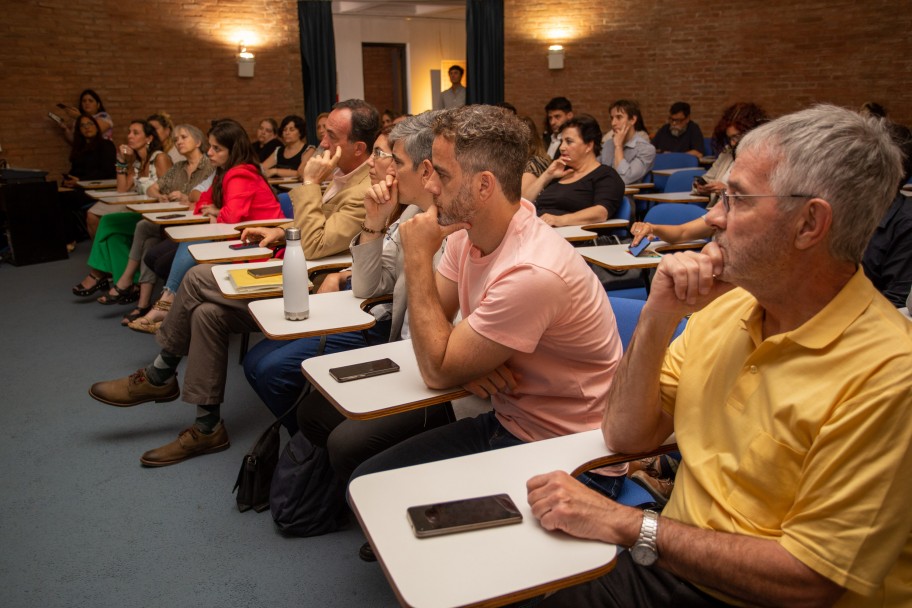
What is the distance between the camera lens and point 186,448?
286 centimetres

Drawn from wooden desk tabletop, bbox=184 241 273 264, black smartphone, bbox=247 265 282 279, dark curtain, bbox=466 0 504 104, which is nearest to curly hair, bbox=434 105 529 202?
black smartphone, bbox=247 265 282 279

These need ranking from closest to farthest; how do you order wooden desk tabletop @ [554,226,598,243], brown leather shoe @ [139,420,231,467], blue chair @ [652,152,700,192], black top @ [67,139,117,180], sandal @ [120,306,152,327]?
1. brown leather shoe @ [139,420,231,467]
2. wooden desk tabletop @ [554,226,598,243]
3. sandal @ [120,306,152,327]
4. blue chair @ [652,152,700,192]
5. black top @ [67,139,117,180]

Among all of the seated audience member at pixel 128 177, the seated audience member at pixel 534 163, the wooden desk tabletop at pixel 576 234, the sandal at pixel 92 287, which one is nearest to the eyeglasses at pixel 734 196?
the wooden desk tabletop at pixel 576 234

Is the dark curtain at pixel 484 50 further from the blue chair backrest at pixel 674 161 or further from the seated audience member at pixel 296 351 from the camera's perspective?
the seated audience member at pixel 296 351

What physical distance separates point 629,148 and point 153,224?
3.91 m

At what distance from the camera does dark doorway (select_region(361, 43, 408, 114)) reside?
13.5 metres

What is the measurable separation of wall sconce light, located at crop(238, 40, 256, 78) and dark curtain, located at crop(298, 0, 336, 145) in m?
0.83

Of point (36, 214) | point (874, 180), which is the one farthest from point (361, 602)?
point (36, 214)

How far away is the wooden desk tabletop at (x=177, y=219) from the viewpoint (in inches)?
168

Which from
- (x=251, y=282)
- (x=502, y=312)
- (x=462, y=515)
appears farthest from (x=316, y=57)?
(x=462, y=515)

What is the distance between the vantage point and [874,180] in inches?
41.4

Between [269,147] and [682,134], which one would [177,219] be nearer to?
[269,147]

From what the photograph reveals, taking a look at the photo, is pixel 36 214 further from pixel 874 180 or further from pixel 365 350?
pixel 874 180

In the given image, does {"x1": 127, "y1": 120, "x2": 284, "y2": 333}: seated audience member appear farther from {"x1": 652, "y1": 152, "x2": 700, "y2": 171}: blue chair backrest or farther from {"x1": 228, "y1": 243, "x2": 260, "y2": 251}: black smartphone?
{"x1": 652, "y1": 152, "x2": 700, "y2": 171}: blue chair backrest
